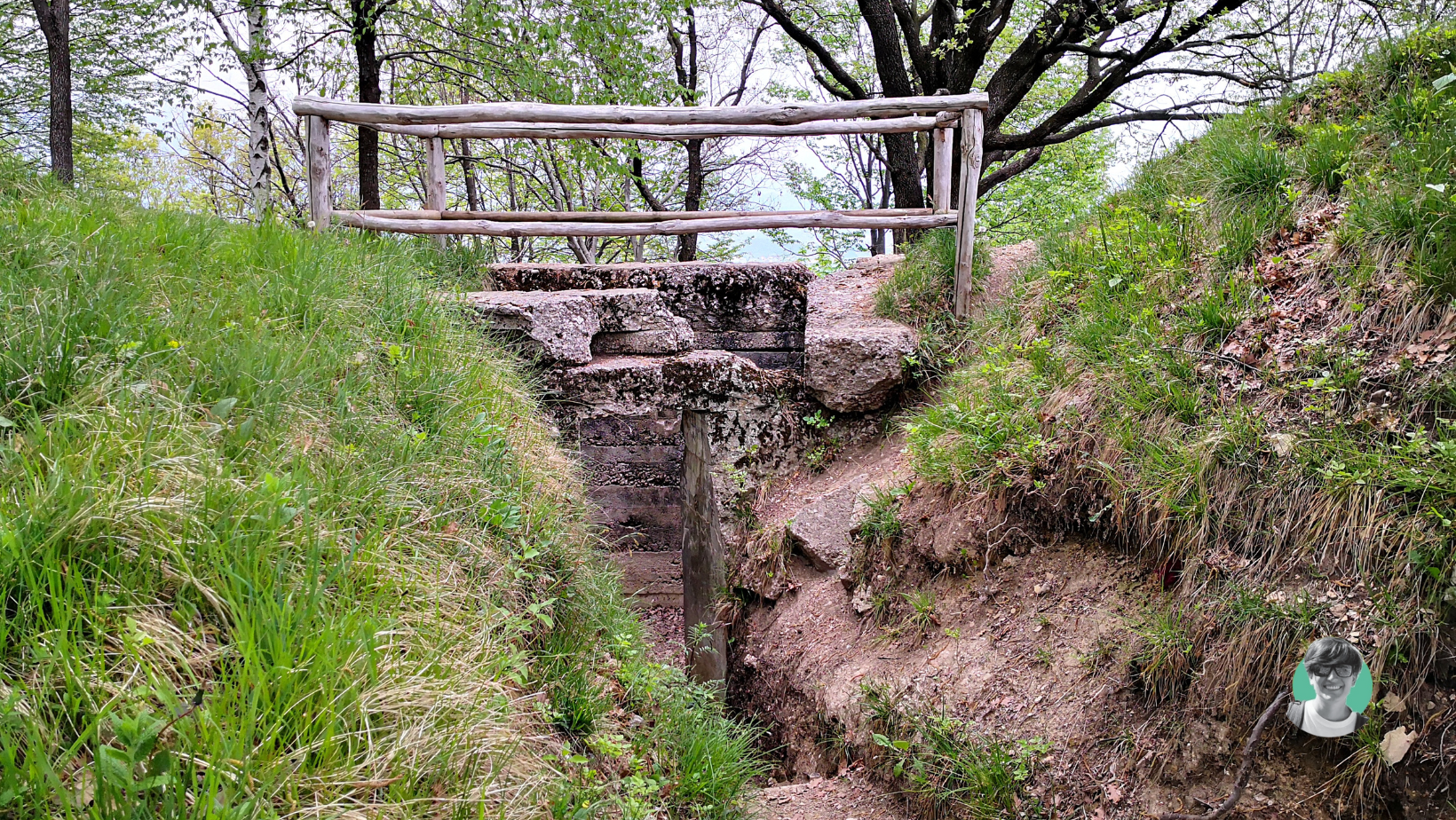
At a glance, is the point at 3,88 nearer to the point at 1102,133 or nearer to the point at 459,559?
the point at 459,559

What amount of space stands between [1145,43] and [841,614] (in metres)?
10.1

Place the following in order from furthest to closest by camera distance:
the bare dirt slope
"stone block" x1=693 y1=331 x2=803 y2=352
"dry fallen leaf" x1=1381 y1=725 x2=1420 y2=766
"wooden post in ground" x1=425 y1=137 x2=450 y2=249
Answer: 1. "stone block" x1=693 y1=331 x2=803 y2=352
2. "wooden post in ground" x1=425 y1=137 x2=450 y2=249
3. the bare dirt slope
4. "dry fallen leaf" x1=1381 y1=725 x2=1420 y2=766

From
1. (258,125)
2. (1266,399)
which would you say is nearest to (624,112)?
(1266,399)

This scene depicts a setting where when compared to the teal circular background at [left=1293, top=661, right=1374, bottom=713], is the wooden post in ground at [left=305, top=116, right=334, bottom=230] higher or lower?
higher

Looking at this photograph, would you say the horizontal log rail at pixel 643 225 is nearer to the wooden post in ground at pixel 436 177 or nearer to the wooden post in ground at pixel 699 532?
the wooden post in ground at pixel 436 177

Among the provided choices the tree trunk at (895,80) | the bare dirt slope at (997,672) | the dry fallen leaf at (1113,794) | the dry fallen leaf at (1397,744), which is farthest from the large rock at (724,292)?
the dry fallen leaf at (1397,744)

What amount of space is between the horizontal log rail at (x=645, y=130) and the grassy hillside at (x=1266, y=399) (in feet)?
6.42

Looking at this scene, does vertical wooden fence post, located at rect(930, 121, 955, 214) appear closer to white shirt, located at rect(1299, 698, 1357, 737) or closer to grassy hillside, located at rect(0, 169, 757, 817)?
grassy hillside, located at rect(0, 169, 757, 817)

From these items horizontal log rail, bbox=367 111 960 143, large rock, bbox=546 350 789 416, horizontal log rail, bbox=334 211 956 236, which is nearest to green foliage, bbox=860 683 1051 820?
large rock, bbox=546 350 789 416

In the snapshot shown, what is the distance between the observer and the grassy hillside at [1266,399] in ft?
9.18

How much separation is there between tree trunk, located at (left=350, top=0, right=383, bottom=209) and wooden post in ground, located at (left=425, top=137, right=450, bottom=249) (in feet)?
9.79

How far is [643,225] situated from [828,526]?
310cm

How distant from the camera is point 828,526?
18.2ft

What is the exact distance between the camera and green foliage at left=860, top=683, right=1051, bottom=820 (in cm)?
343
